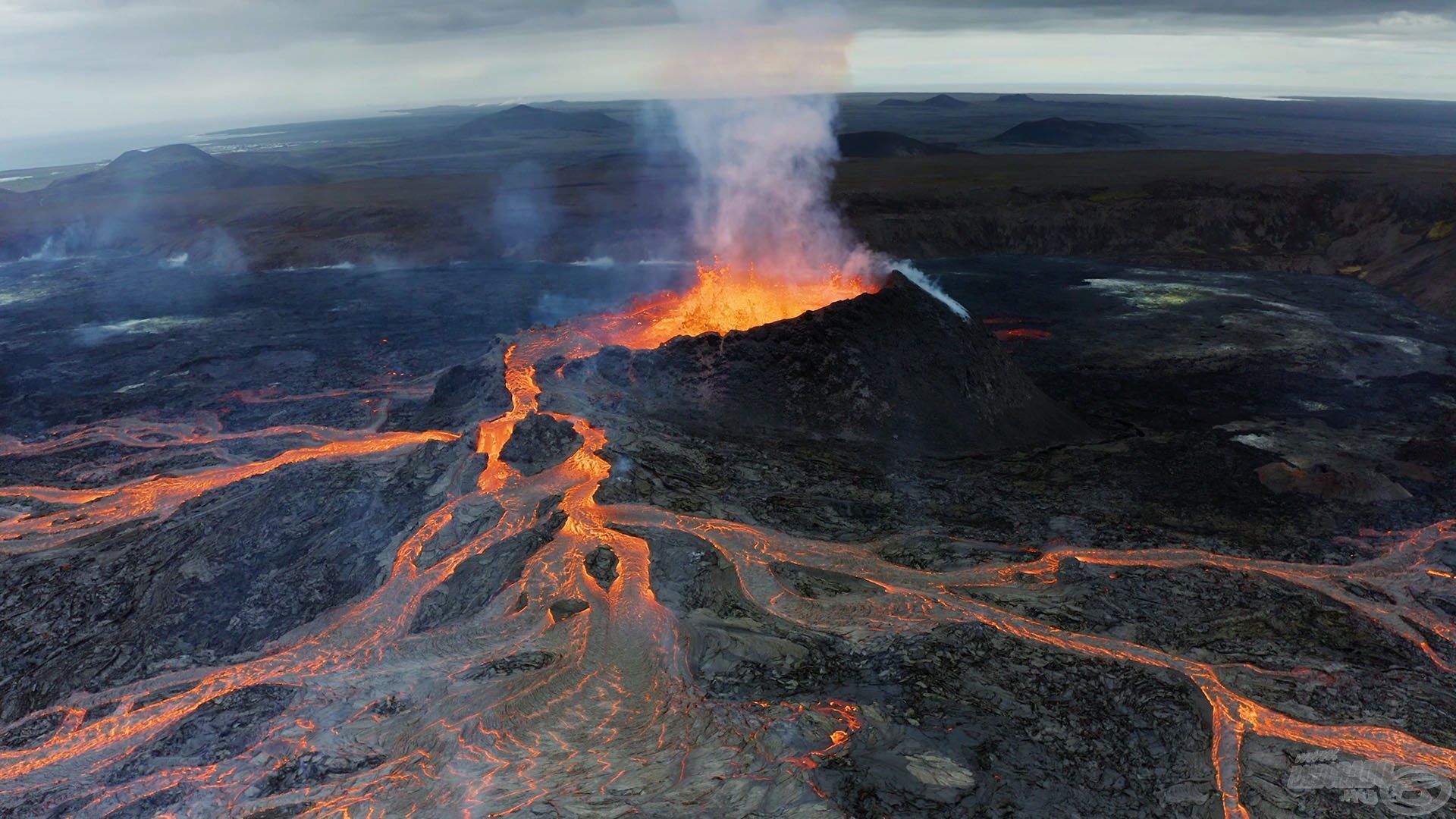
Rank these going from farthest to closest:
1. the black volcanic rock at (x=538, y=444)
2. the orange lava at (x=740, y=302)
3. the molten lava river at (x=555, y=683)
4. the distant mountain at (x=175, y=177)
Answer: the distant mountain at (x=175, y=177)
the orange lava at (x=740, y=302)
the black volcanic rock at (x=538, y=444)
the molten lava river at (x=555, y=683)

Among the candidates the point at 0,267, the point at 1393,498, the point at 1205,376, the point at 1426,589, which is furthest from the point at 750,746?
the point at 0,267

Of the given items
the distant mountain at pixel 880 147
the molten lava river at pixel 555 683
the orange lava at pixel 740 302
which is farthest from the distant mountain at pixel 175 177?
the molten lava river at pixel 555 683

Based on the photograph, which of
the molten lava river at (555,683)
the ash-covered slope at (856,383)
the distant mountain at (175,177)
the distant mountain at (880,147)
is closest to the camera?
the molten lava river at (555,683)

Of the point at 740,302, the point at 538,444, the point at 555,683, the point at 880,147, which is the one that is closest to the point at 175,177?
the point at 880,147

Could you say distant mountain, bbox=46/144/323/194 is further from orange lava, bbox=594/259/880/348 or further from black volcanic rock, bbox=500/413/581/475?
black volcanic rock, bbox=500/413/581/475

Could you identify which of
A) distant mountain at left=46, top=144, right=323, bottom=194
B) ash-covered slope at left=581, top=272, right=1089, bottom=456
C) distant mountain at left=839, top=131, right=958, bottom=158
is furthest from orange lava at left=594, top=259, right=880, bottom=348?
distant mountain at left=46, top=144, right=323, bottom=194

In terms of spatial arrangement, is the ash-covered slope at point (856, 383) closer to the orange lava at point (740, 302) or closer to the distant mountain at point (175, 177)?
the orange lava at point (740, 302)

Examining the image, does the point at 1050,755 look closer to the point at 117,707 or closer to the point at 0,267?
the point at 117,707

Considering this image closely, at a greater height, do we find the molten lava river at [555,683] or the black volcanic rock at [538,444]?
the black volcanic rock at [538,444]
